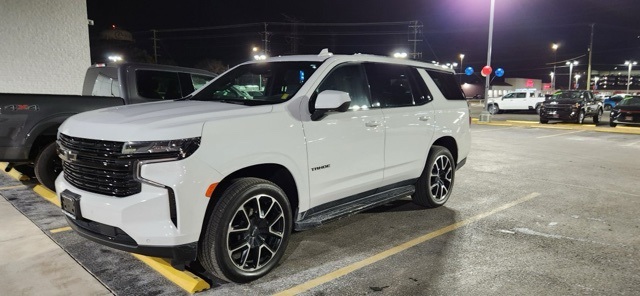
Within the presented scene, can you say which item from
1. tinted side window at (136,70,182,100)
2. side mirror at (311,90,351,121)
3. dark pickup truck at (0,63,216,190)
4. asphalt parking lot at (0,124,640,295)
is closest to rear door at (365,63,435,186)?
asphalt parking lot at (0,124,640,295)

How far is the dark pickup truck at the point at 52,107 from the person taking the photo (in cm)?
550

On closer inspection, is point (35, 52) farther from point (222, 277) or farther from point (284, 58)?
point (222, 277)

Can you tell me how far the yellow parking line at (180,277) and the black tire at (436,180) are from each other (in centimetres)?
308

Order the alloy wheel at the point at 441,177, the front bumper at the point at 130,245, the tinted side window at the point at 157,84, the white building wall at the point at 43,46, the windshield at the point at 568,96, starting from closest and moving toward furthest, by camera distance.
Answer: the front bumper at the point at 130,245, the alloy wheel at the point at 441,177, the tinted side window at the point at 157,84, the white building wall at the point at 43,46, the windshield at the point at 568,96

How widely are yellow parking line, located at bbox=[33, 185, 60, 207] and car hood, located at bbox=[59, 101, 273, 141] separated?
2.68m

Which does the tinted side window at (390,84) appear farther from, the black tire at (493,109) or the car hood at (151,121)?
the black tire at (493,109)

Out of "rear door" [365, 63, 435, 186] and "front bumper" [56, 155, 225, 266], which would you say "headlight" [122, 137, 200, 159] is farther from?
"rear door" [365, 63, 435, 186]

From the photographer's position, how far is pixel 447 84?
20.3ft

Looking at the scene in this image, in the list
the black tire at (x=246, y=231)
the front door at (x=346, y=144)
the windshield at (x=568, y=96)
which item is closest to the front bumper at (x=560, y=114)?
the windshield at (x=568, y=96)

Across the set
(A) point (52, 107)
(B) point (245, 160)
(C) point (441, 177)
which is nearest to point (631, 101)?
(C) point (441, 177)

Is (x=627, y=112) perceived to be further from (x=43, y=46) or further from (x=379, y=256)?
(x=43, y=46)

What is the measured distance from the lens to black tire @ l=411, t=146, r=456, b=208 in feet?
18.4

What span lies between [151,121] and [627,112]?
19914 mm

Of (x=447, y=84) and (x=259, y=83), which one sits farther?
(x=447, y=84)
